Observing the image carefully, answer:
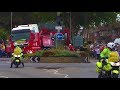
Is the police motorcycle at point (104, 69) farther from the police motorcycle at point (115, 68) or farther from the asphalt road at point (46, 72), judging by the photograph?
the asphalt road at point (46, 72)

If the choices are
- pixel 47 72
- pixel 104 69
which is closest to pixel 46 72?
pixel 47 72

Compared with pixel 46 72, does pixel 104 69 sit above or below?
above

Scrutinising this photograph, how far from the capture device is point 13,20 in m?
44.2

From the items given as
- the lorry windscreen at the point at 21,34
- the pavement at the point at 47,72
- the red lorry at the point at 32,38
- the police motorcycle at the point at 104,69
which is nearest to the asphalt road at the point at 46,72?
the pavement at the point at 47,72

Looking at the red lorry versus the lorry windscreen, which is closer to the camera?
the red lorry

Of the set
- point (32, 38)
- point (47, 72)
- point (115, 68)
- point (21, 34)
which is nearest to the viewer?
point (115, 68)

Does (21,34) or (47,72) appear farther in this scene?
(21,34)

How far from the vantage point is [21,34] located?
33969 millimetres

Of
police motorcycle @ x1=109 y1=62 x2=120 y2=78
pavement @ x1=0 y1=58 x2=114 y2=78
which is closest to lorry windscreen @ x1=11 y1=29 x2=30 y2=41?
pavement @ x1=0 y1=58 x2=114 y2=78

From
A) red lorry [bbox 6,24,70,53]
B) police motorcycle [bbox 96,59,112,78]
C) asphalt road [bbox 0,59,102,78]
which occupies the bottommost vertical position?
asphalt road [bbox 0,59,102,78]

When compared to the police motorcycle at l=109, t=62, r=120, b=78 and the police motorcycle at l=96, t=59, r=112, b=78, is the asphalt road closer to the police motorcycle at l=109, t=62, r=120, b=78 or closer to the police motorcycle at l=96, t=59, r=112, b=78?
the police motorcycle at l=96, t=59, r=112, b=78

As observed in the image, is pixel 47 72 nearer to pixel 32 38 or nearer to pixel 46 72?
pixel 46 72

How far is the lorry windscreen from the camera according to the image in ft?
109
